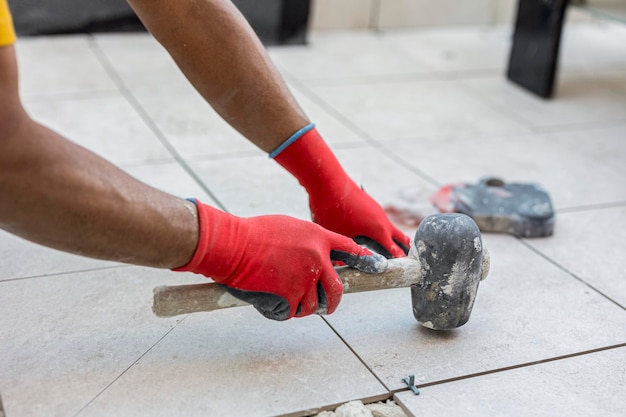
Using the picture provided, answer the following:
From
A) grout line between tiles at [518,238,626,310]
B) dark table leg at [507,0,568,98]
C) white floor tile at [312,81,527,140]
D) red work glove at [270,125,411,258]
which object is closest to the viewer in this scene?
red work glove at [270,125,411,258]

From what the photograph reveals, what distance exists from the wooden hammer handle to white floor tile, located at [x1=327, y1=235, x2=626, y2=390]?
0.56ft

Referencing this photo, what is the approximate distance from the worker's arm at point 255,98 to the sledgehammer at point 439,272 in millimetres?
213

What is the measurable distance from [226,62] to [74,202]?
1.94ft

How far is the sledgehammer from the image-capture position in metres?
1.58

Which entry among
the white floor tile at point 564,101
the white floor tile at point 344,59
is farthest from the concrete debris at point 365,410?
the white floor tile at point 344,59

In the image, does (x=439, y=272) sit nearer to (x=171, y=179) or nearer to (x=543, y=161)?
(x=171, y=179)

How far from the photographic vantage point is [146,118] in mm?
2912

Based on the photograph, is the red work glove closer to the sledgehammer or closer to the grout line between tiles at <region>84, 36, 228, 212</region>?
the sledgehammer

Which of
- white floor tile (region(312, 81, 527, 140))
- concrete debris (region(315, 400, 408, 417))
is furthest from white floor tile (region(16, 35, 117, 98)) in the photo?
concrete debris (region(315, 400, 408, 417))

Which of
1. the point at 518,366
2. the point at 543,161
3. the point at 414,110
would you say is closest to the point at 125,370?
the point at 518,366

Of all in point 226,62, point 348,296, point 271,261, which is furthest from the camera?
point 348,296

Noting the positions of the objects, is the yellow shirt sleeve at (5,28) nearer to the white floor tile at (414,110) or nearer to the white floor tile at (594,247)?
the white floor tile at (594,247)

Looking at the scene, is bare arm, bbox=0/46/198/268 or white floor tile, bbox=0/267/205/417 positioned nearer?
bare arm, bbox=0/46/198/268

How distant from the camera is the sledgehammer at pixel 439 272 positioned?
1.58 m
